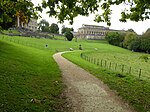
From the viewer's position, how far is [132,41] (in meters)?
114

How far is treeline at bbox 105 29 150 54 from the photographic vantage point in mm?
106850

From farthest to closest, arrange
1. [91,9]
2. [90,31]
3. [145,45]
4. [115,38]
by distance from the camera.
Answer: [90,31]
[115,38]
[145,45]
[91,9]

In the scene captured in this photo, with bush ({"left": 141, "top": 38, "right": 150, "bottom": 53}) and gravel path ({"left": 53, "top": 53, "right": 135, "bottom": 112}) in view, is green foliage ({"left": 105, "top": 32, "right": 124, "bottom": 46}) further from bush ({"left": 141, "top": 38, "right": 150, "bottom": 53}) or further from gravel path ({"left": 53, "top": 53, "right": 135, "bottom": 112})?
gravel path ({"left": 53, "top": 53, "right": 135, "bottom": 112})

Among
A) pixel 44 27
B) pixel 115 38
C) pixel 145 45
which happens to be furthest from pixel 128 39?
pixel 44 27

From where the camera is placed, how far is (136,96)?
54.4 ft

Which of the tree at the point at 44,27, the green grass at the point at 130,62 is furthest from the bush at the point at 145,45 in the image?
the tree at the point at 44,27

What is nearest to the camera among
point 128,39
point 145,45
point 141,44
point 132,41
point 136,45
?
point 145,45

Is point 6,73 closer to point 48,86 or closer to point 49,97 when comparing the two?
point 48,86

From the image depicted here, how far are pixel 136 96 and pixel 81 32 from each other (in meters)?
182

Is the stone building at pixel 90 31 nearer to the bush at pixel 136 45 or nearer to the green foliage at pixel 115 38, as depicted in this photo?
the green foliage at pixel 115 38

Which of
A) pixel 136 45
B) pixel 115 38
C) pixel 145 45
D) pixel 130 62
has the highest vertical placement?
pixel 115 38

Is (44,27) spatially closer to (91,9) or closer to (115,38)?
(115,38)

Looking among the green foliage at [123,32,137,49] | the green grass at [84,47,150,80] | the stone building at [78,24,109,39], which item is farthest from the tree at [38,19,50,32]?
the green grass at [84,47,150,80]

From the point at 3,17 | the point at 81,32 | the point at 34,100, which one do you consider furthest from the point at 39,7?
the point at 81,32
